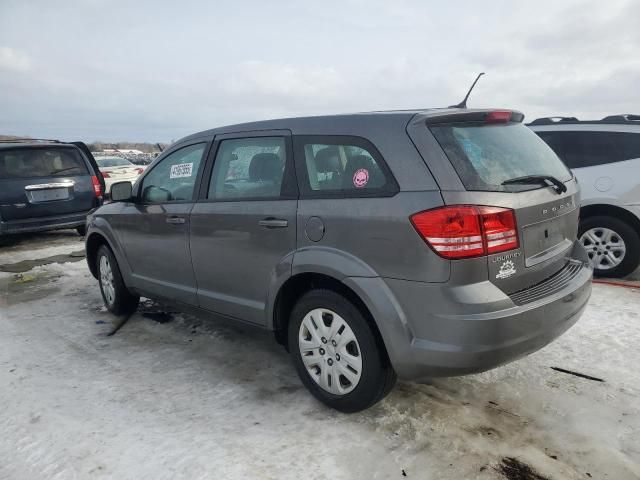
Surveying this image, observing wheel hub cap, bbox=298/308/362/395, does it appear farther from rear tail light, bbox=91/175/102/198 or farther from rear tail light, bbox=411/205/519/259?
rear tail light, bbox=91/175/102/198

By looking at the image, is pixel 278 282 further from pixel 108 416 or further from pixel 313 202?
pixel 108 416

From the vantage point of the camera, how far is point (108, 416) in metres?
2.90

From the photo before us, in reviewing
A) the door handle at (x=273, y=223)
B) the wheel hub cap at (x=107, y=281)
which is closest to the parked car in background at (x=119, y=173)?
the wheel hub cap at (x=107, y=281)

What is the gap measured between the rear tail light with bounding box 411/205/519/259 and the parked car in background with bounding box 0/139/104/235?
7236 millimetres

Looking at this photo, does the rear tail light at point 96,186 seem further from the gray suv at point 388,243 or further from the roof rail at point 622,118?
the roof rail at point 622,118

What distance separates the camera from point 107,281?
15.7ft

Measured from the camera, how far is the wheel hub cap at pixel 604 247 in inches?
211

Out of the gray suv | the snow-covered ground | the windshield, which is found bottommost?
the snow-covered ground

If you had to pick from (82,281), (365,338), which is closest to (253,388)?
(365,338)

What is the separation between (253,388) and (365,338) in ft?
3.31

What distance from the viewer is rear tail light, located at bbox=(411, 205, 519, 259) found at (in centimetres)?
229

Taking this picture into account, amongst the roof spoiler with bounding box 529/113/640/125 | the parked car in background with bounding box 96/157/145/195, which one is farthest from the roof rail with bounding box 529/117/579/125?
the parked car in background with bounding box 96/157/145/195

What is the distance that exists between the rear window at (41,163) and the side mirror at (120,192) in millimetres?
4488

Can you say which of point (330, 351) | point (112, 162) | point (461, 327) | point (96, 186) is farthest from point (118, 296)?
point (112, 162)
